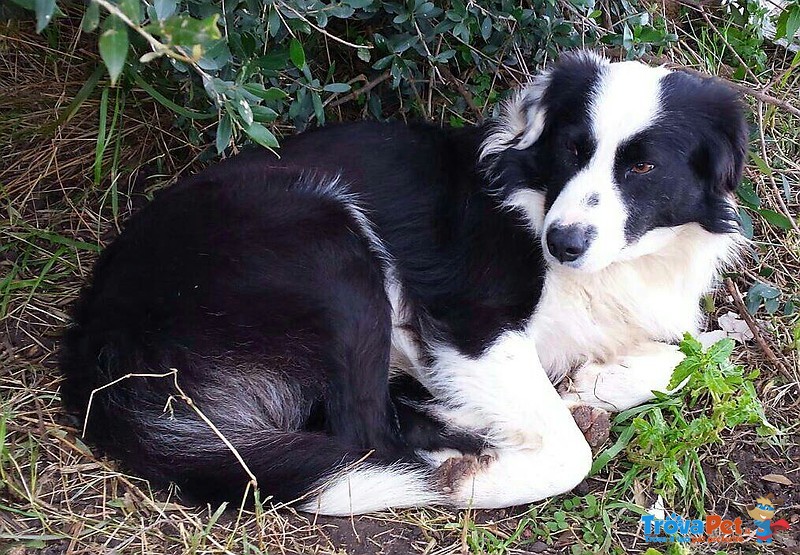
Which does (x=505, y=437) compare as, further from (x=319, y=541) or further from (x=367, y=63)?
(x=367, y=63)

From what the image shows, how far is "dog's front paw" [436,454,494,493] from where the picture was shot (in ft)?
7.84

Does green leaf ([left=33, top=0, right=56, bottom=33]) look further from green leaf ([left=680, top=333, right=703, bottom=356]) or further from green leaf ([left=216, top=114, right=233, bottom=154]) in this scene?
green leaf ([left=680, top=333, right=703, bottom=356])

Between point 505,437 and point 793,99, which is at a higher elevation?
point 793,99

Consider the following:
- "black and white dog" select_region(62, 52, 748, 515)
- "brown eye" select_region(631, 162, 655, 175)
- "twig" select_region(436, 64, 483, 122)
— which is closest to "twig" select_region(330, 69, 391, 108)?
"twig" select_region(436, 64, 483, 122)

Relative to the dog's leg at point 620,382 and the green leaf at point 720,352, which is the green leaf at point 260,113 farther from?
the green leaf at point 720,352

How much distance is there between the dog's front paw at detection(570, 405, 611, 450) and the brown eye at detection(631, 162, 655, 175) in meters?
0.78

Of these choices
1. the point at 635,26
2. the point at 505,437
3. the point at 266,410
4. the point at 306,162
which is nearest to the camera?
the point at 266,410

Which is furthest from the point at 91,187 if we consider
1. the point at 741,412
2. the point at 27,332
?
the point at 741,412

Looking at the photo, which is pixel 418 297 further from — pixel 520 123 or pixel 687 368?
pixel 687 368

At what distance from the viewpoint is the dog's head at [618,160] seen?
7.83 ft

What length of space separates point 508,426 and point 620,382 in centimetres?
45

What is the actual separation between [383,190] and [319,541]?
1.18 m

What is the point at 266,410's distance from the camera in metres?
2.43

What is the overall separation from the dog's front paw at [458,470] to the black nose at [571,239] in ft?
2.18
